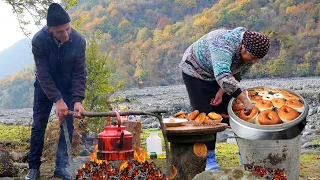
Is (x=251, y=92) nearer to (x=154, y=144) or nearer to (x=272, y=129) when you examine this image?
(x=272, y=129)

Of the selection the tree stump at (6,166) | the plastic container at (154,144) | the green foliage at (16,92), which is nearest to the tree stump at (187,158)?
the tree stump at (6,166)

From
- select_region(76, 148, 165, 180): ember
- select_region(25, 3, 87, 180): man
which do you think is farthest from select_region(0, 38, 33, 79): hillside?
select_region(76, 148, 165, 180): ember

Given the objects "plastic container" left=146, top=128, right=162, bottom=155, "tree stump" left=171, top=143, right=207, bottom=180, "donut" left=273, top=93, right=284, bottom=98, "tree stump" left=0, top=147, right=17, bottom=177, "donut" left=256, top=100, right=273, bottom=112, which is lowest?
"plastic container" left=146, top=128, right=162, bottom=155

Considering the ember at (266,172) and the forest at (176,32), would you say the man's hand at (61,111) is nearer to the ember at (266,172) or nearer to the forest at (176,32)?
the ember at (266,172)

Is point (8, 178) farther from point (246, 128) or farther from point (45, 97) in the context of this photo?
point (246, 128)

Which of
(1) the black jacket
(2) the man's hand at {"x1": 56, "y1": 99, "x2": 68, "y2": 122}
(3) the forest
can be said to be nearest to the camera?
(2) the man's hand at {"x1": 56, "y1": 99, "x2": 68, "y2": 122}

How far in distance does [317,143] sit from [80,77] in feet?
16.9

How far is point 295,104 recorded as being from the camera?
379cm

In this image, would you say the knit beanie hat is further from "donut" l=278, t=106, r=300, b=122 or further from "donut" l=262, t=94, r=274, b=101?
"donut" l=278, t=106, r=300, b=122

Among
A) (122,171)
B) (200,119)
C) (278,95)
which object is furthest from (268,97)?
(122,171)

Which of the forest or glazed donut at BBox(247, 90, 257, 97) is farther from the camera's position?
the forest

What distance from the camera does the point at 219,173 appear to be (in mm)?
3496

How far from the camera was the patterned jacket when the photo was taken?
381cm

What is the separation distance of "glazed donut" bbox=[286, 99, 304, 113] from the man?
1767mm
